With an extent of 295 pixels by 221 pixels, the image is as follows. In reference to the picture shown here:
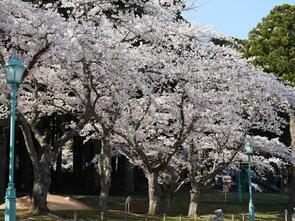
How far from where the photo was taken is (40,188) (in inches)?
739

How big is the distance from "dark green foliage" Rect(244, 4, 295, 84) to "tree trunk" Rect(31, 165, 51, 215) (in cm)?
1568

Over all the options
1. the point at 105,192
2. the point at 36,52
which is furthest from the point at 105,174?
the point at 36,52

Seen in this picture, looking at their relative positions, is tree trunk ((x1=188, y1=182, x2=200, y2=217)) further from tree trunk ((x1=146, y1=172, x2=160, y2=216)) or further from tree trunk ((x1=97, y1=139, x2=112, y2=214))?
tree trunk ((x1=97, y1=139, x2=112, y2=214))

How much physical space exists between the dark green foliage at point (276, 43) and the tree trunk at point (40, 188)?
15.7m

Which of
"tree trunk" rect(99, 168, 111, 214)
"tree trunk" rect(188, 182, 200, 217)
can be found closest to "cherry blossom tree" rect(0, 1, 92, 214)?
"tree trunk" rect(99, 168, 111, 214)

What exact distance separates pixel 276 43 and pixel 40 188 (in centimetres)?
1851

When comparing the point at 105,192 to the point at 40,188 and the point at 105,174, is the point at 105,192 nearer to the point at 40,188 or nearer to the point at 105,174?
the point at 105,174

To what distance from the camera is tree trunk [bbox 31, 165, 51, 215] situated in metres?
18.8

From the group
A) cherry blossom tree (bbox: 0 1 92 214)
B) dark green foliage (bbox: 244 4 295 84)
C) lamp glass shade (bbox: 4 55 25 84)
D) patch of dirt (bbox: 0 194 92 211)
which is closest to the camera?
lamp glass shade (bbox: 4 55 25 84)

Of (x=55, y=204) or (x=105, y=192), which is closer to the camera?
(x=105, y=192)

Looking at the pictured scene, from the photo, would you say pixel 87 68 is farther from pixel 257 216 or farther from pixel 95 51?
pixel 257 216

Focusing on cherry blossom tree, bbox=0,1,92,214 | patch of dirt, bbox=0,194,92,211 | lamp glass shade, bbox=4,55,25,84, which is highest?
cherry blossom tree, bbox=0,1,92,214

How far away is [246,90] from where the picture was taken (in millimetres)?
20844

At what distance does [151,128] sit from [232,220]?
573 cm
